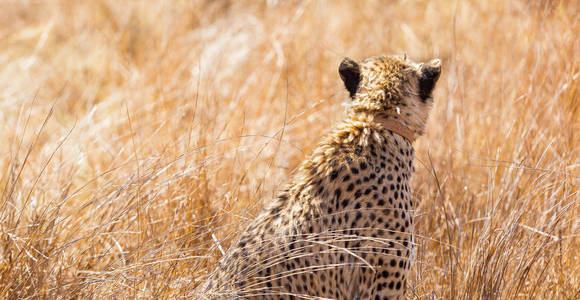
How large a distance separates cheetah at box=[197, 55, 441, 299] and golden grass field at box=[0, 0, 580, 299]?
0.64 feet

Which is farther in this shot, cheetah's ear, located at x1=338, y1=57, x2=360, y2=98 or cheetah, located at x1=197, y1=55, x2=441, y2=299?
cheetah's ear, located at x1=338, y1=57, x2=360, y2=98

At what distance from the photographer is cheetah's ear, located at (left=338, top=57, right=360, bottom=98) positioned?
2904 millimetres

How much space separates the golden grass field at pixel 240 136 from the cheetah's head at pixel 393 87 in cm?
24

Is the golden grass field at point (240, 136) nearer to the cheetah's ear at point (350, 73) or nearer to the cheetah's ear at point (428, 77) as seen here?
the cheetah's ear at point (350, 73)

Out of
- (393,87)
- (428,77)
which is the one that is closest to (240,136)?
(393,87)

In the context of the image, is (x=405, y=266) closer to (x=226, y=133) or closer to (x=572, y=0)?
(x=226, y=133)

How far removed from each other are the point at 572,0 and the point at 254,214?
2.58m

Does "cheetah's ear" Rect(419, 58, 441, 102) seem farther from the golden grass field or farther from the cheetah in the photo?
the golden grass field

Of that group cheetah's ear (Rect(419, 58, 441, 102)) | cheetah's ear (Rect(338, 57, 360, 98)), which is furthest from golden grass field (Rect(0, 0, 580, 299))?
cheetah's ear (Rect(419, 58, 441, 102))

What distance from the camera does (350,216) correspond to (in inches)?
104

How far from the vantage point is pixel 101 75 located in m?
6.44

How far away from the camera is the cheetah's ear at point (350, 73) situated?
2.90 m

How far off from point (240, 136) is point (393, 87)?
608mm

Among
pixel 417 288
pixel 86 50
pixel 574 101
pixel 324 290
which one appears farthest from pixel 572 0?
pixel 86 50
